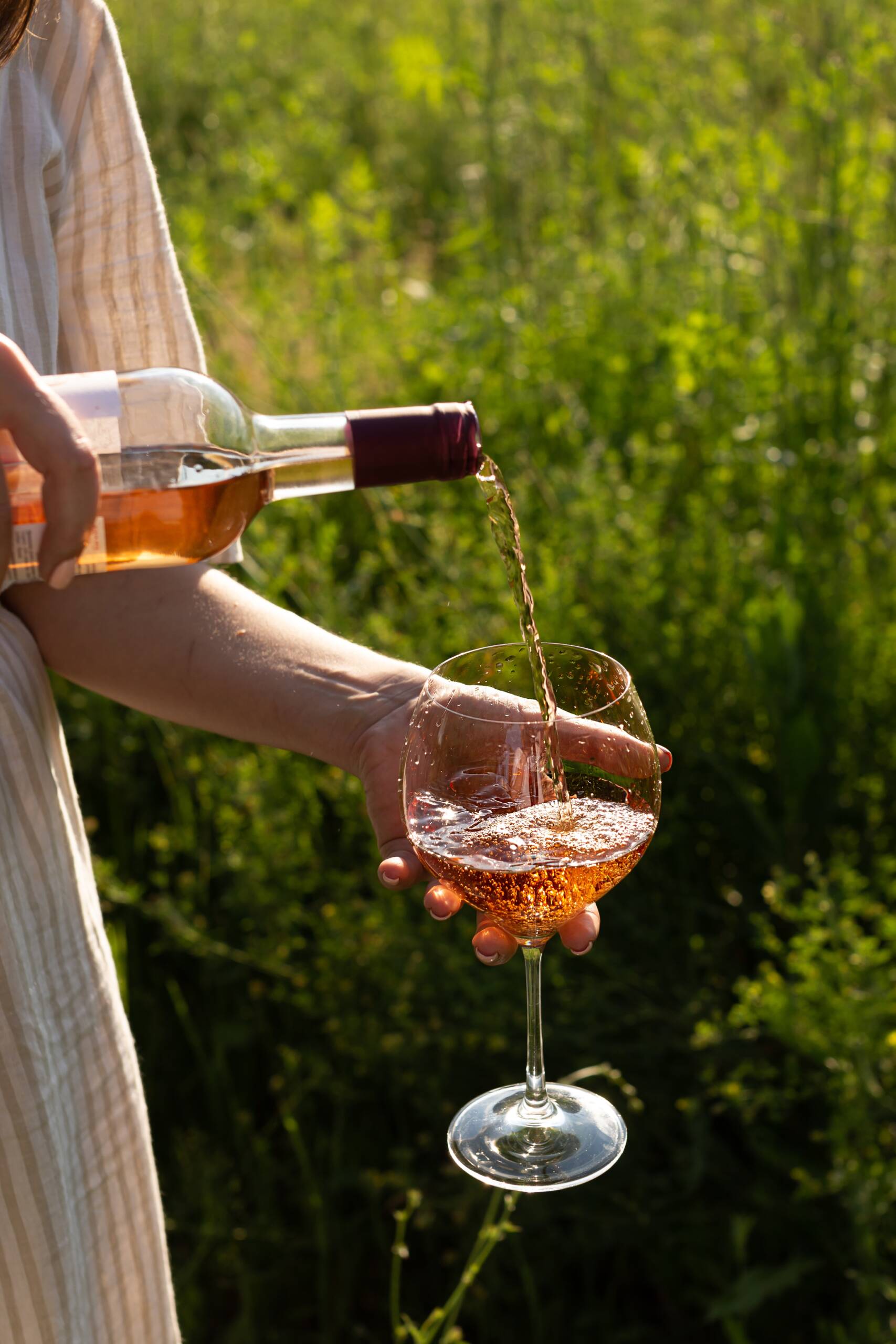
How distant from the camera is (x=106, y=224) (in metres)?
1.26

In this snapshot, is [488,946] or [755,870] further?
[755,870]

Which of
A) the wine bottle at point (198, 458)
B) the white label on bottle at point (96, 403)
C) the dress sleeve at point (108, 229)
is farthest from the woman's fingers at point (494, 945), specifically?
the dress sleeve at point (108, 229)

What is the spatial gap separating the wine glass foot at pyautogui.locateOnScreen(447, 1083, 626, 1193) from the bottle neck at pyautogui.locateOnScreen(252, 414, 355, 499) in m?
0.51

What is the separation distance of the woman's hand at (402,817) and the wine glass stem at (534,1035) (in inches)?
0.8

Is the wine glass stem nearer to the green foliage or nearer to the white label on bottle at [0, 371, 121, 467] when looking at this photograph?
the white label on bottle at [0, 371, 121, 467]

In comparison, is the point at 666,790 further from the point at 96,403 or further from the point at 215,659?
the point at 96,403

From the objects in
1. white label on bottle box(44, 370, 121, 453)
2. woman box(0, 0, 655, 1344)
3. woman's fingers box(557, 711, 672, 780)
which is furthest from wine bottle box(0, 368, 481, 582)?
woman's fingers box(557, 711, 672, 780)

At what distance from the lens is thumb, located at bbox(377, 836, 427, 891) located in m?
1.00

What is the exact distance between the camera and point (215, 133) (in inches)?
200

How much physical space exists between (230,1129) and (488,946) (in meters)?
1.45

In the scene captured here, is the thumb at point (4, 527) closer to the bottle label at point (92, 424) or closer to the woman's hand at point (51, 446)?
the woman's hand at point (51, 446)

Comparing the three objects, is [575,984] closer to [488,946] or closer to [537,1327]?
[537,1327]

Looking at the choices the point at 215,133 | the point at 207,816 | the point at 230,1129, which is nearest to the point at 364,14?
the point at 215,133

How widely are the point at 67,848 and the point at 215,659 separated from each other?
0.20 m
